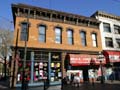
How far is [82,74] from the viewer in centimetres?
2353

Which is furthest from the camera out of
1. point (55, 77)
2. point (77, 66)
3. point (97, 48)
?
point (97, 48)

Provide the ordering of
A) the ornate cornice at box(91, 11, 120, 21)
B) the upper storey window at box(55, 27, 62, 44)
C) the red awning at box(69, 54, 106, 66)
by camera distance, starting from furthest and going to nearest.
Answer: the ornate cornice at box(91, 11, 120, 21) < the upper storey window at box(55, 27, 62, 44) < the red awning at box(69, 54, 106, 66)

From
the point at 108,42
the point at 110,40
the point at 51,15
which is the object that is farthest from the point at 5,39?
the point at 110,40

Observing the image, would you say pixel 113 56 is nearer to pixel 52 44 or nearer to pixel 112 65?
pixel 112 65

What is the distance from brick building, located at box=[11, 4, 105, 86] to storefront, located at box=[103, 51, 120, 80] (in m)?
1.80

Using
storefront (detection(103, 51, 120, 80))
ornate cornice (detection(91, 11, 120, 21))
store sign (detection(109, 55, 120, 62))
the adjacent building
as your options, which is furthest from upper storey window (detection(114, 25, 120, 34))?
store sign (detection(109, 55, 120, 62))

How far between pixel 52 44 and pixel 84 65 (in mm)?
5241

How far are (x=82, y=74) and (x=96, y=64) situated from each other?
2434 millimetres

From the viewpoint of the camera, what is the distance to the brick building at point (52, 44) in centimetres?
2070

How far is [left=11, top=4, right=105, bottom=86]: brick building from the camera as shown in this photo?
20.7 meters

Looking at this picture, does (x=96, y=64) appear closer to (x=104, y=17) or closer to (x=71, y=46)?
(x=71, y=46)

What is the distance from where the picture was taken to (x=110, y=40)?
93.1 feet

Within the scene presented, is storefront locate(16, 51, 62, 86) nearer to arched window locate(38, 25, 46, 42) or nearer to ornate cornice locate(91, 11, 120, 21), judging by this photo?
arched window locate(38, 25, 46, 42)

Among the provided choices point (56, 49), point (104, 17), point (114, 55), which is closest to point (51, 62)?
point (56, 49)
